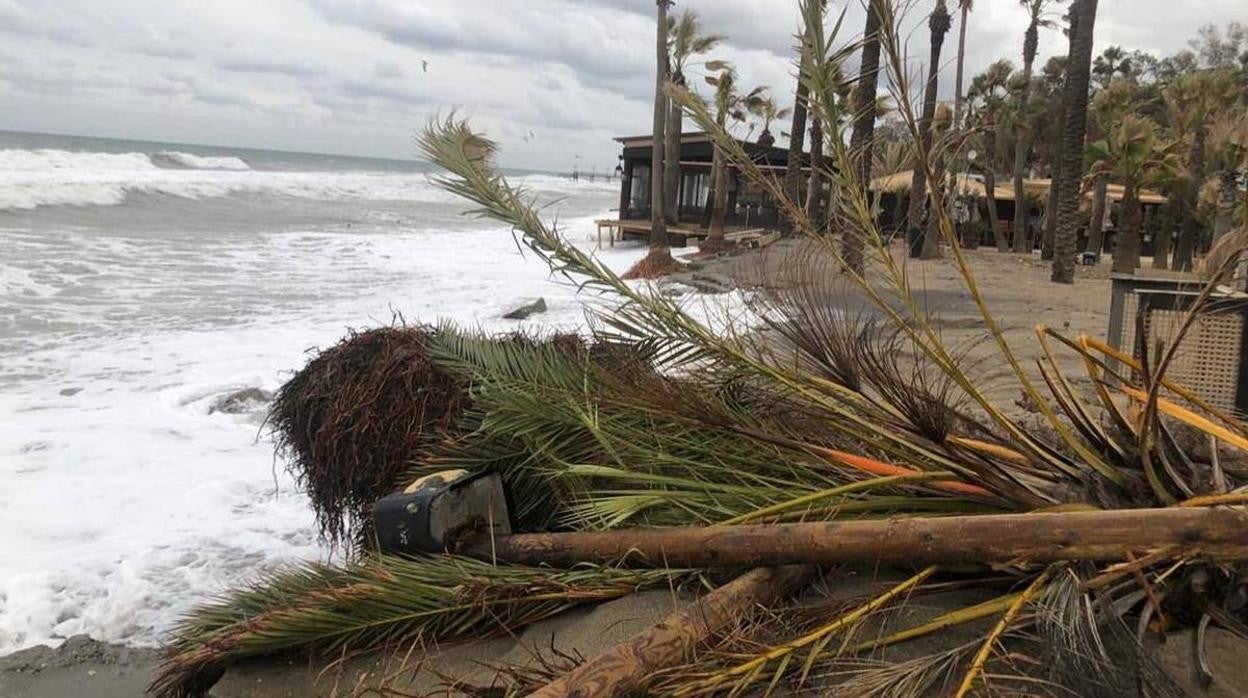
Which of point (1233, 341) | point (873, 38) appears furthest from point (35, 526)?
point (1233, 341)

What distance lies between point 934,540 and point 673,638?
2.26 ft

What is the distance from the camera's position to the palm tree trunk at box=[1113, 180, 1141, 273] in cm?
1819

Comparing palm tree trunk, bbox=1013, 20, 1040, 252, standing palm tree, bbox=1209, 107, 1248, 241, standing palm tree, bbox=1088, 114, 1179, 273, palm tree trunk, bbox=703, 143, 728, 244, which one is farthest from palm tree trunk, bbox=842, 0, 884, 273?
palm tree trunk, bbox=1013, 20, 1040, 252

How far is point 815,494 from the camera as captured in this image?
2.59 m

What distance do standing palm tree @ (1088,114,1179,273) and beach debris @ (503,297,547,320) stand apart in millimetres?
11776

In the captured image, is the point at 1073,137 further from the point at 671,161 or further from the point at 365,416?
the point at 365,416

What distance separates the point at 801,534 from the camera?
2439mm

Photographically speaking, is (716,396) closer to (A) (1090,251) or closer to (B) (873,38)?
(B) (873,38)

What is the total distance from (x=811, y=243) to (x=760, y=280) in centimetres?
36

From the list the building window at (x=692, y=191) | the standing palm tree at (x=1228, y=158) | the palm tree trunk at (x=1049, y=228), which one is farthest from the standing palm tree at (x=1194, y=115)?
the building window at (x=692, y=191)

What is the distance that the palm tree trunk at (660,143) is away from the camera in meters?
24.5

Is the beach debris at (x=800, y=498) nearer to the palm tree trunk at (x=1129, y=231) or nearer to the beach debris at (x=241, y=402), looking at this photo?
the beach debris at (x=241, y=402)

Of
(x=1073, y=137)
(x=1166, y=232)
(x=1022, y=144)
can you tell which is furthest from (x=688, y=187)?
(x=1073, y=137)

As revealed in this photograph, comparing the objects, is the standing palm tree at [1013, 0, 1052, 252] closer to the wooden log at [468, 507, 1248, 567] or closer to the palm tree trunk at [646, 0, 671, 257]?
the palm tree trunk at [646, 0, 671, 257]
